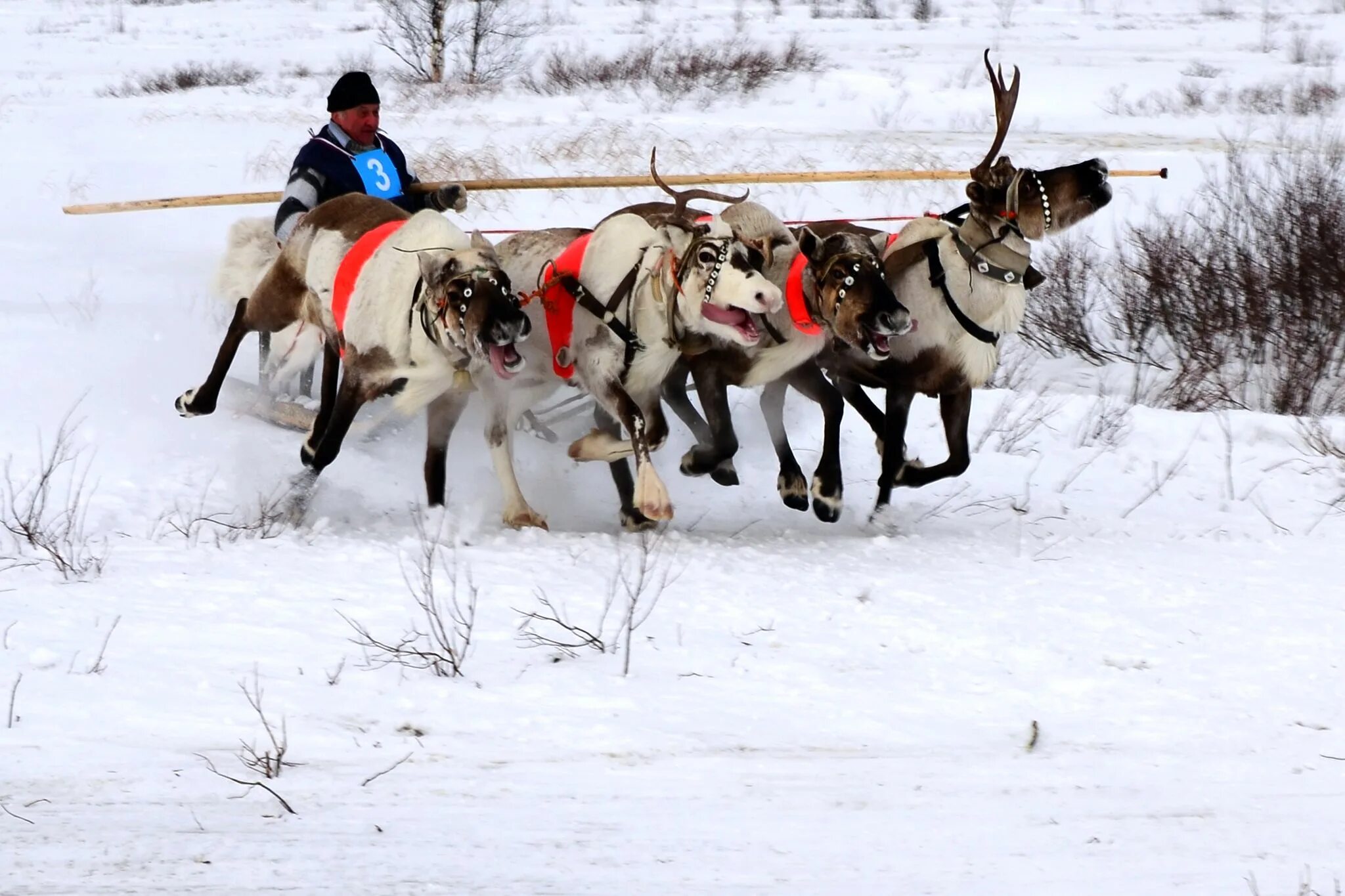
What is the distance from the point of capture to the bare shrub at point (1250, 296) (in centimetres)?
945

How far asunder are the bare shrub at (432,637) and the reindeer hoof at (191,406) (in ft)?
7.55

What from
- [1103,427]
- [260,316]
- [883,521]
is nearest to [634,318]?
[883,521]

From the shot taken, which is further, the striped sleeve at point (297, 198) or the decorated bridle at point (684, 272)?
the striped sleeve at point (297, 198)

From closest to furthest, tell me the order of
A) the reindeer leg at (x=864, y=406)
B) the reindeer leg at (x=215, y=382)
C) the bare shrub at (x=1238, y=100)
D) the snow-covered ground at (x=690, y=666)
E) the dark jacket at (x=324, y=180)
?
the snow-covered ground at (x=690, y=666)
the reindeer leg at (x=864, y=406)
the reindeer leg at (x=215, y=382)
the dark jacket at (x=324, y=180)
the bare shrub at (x=1238, y=100)

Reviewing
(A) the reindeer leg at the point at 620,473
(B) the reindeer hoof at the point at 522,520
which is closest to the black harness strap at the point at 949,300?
(A) the reindeer leg at the point at 620,473

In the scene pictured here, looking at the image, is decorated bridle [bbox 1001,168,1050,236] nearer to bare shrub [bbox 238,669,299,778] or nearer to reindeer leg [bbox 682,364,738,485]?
reindeer leg [bbox 682,364,738,485]

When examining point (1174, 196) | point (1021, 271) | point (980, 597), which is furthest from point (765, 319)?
point (1174, 196)

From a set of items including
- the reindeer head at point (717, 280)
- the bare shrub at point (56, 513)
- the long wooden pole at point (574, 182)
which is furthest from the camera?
the long wooden pole at point (574, 182)

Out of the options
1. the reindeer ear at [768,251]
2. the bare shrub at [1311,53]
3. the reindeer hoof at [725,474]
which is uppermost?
the bare shrub at [1311,53]

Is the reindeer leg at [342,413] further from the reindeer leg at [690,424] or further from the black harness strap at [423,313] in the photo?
the reindeer leg at [690,424]

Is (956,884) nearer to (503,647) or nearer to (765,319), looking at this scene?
(503,647)

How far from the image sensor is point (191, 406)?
6.75 m

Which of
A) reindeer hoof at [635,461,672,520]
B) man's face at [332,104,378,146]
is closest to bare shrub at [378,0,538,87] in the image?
man's face at [332,104,378,146]

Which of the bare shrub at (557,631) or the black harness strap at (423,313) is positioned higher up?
the black harness strap at (423,313)
